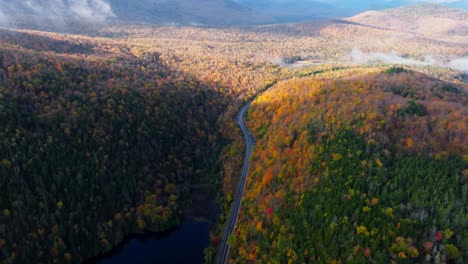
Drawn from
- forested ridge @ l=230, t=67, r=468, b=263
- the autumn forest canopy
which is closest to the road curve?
the autumn forest canopy

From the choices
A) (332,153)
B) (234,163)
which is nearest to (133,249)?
(234,163)

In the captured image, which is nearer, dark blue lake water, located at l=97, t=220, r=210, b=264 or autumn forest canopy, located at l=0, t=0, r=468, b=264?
autumn forest canopy, located at l=0, t=0, r=468, b=264

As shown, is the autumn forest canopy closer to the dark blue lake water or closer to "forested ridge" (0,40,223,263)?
"forested ridge" (0,40,223,263)

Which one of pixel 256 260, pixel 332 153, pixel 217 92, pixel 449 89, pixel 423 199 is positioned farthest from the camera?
pixel 217 92

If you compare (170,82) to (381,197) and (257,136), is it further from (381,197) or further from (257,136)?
(381,197)

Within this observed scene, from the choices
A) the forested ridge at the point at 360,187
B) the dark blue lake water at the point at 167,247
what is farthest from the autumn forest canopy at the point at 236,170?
the dark blue lake water at the point at 167,247

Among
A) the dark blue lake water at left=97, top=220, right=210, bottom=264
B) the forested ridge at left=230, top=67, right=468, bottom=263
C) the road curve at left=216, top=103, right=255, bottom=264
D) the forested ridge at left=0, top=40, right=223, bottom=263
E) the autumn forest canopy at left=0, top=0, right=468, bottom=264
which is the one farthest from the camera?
the dark blue lake water at left=97, top=220, right=210, bottom=264
